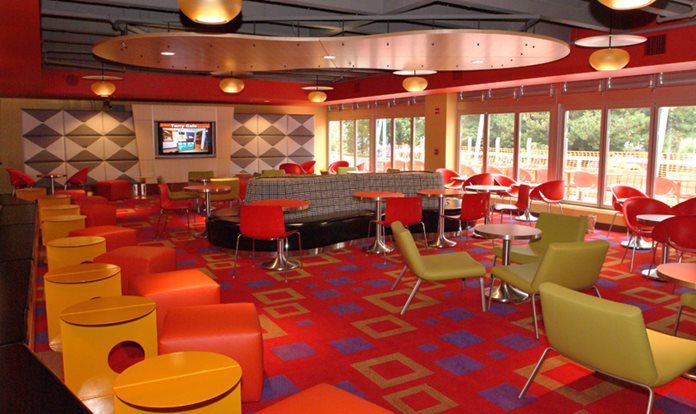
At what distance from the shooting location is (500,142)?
12375 mm

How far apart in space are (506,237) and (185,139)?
11777 mm

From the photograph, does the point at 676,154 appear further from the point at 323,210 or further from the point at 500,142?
the point at 323,210

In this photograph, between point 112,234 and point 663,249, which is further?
point 663,249

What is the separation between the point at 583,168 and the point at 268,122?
929 centimetres

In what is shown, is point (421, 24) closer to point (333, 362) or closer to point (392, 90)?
point (392, 90)

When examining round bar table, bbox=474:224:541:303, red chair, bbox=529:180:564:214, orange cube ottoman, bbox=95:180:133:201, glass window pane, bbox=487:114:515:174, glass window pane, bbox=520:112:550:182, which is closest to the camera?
round bar table, bbox=474:224:541:303

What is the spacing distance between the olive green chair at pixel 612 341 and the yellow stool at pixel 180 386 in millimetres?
1820

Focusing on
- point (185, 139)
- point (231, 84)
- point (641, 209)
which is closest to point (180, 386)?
point (641, 209)

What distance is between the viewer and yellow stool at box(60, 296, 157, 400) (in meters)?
3.30

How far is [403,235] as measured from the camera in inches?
194

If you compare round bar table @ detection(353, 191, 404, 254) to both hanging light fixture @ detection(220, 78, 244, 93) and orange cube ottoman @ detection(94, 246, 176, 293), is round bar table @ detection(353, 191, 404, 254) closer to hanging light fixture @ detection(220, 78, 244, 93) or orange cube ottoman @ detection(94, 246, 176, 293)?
orange cube ottoman @ detection(94, 246, 176, 293)

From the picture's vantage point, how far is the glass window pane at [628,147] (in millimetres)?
9742

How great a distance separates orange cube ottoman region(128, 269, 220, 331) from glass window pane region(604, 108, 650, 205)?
8.45 m

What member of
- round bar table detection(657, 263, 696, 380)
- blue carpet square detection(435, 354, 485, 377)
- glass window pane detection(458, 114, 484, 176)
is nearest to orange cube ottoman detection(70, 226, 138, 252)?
blue carpet square detection(435, 354, 485, 377)
